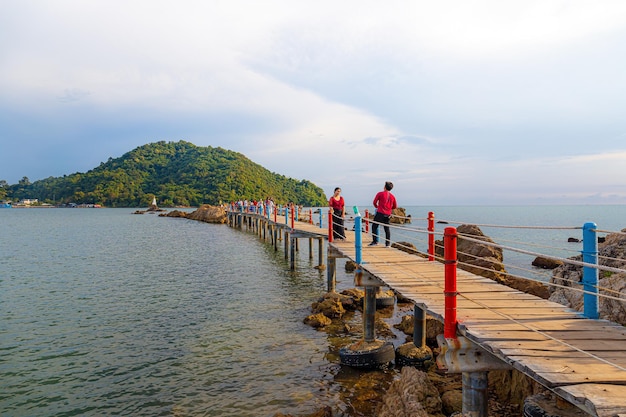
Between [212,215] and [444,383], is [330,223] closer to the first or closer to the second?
[444,383]

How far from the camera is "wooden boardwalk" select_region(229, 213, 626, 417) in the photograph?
3.43 meters

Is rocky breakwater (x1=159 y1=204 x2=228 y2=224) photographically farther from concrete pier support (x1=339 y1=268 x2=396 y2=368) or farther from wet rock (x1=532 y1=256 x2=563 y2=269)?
concrete pier support (x1=339 y1=268 x2=396 y2=368)

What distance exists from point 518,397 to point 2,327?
623 inches

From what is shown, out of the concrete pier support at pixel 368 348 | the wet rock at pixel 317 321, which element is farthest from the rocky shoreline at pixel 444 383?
the wet rock at pixel 317 321

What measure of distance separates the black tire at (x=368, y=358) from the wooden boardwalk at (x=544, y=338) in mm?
2726

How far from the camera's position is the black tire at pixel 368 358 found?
990 cm

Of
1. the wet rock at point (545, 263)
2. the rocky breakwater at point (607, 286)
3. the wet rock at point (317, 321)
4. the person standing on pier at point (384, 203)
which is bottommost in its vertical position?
the wet rock at point (545, 263)

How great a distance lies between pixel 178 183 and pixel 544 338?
163m

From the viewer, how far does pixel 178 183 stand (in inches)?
6206

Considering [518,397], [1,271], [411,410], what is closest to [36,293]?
[1,271]

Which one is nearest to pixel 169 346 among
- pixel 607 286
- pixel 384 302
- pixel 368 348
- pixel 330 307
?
pixel 330 307

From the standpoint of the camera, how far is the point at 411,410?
672 cm

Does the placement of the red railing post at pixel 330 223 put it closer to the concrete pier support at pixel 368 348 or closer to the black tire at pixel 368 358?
the concrete pier support at pixel 368 348

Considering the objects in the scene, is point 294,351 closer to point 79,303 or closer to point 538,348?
point 538,348
